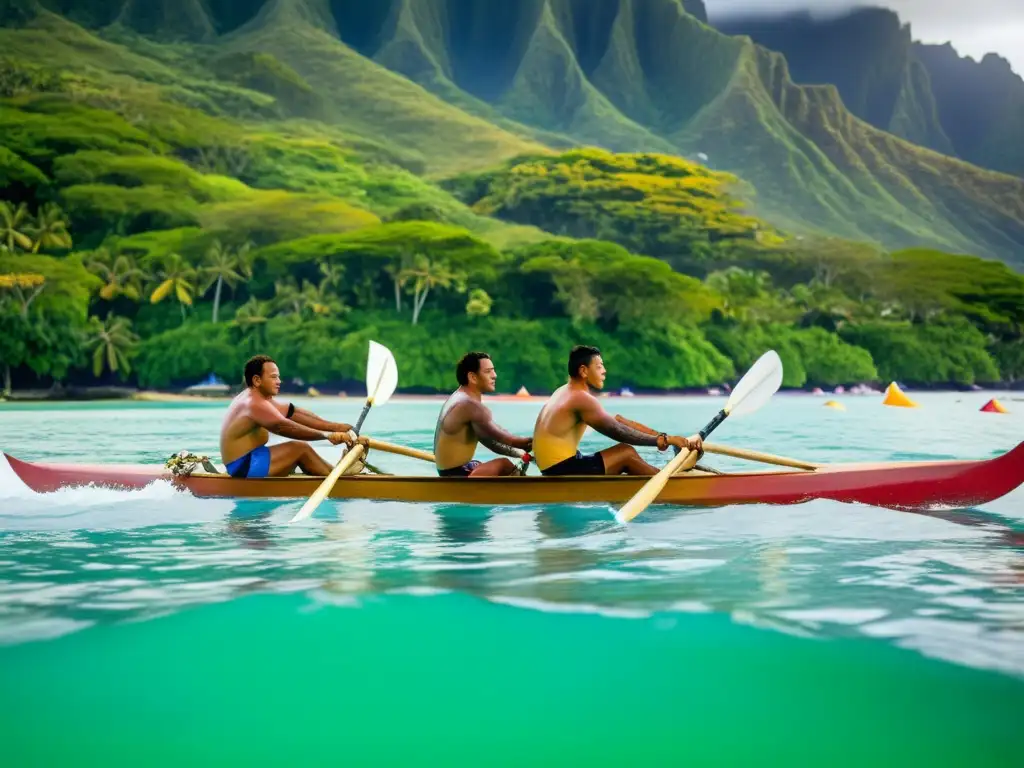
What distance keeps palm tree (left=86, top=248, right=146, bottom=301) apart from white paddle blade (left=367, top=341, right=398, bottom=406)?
111 feet

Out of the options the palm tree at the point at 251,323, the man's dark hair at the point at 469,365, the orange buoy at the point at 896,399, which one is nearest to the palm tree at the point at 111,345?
the palm tree at the point at 251,323

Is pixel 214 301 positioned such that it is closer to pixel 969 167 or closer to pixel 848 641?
pixel 848 641

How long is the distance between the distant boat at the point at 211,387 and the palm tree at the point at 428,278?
704 cm

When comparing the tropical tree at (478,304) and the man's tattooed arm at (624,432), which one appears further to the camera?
the tropical tree at (478,304)

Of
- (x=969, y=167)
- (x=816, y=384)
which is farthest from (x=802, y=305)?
(x=969, y=167)

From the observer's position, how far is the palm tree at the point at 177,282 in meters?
41.3

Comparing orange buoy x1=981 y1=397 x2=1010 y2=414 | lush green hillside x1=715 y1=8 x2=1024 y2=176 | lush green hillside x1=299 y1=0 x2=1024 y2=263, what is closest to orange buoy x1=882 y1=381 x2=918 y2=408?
orange buoy x1=981 y1=397 x2=1010 y2=414

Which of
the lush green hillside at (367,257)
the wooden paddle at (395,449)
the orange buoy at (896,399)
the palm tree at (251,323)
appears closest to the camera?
the wooden paddle at (395,449)

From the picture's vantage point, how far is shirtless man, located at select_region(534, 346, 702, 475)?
7.42 meters

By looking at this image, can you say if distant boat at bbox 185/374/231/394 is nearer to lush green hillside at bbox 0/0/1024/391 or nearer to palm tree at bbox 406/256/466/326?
lush green hillside at bbox 0/0/1024/391

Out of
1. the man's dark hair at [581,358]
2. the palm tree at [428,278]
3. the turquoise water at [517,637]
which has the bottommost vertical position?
the turquoise water at [517,637]

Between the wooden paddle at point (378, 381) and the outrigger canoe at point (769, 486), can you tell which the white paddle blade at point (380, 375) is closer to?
the wooden paddle at point (378, 381)

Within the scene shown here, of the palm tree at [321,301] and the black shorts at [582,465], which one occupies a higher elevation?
the palm tree at [321,301]

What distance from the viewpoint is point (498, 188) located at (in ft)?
216
